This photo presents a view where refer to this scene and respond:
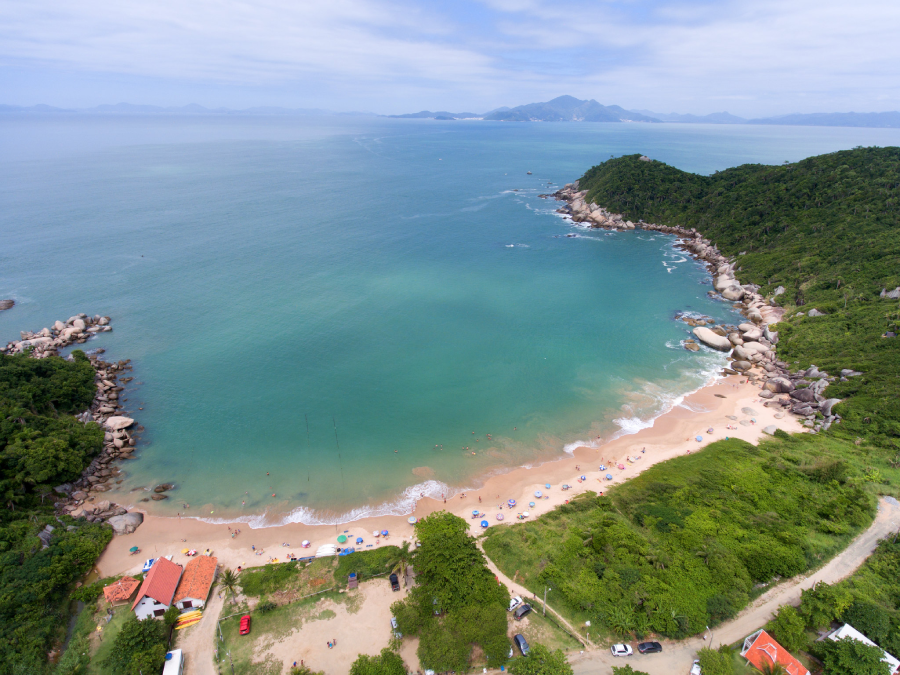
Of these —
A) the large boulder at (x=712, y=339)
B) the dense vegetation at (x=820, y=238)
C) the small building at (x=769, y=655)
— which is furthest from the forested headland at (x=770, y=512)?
the large boulder at (x=712, y=339)

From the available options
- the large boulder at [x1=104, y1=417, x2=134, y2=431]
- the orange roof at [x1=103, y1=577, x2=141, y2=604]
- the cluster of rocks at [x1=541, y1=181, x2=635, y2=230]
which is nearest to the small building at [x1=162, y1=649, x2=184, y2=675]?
the orange roof at [x1=103, y1=577, x2=141, y2=604]

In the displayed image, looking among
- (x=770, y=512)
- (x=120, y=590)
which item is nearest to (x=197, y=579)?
(x=120, y=590)

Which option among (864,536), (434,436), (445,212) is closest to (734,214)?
(445,212)

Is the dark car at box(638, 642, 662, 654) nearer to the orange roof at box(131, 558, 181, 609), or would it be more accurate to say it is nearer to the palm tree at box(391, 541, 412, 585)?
the palm tree at box(391, 541, 412, 585)

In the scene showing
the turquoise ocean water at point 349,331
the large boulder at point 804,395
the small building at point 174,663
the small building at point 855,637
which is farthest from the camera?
the large boulder at point 804,395

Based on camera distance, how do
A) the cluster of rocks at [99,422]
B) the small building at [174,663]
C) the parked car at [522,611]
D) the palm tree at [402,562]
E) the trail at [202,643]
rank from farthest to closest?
the cluster of rocks at [99,422] < the palm tree at [402,562] < the parked car at [522,611] < the trail at [202,643] < the small building at [174,663]

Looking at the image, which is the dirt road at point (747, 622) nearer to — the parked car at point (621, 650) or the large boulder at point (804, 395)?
the parked car at point (621, 650)
